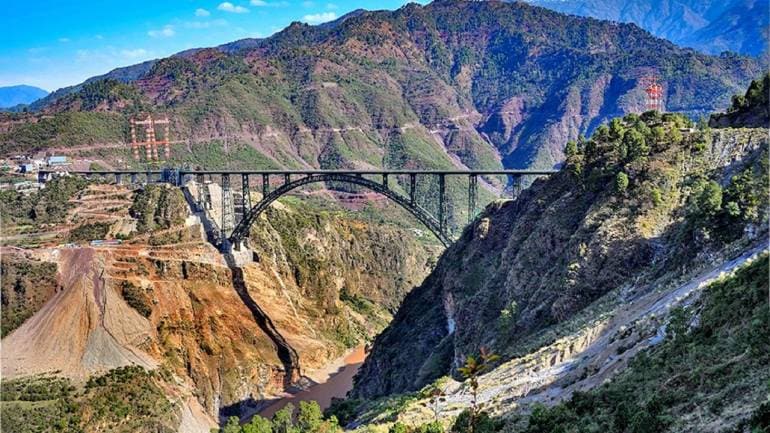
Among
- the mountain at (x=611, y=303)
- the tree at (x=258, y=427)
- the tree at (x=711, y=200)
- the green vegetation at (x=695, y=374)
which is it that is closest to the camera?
the green vegetation at (x=695, y=374)

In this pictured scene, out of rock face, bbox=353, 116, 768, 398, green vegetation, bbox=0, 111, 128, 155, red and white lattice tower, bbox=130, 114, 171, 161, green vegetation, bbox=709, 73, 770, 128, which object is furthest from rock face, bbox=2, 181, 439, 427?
red and white lattice tower, bbox=130, 114, 171, 161

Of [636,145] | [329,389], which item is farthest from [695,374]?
[329,389]

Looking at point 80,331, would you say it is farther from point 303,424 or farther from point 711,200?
point 711,200

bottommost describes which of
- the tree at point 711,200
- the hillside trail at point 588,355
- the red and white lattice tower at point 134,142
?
the hillside trail at point 588,355

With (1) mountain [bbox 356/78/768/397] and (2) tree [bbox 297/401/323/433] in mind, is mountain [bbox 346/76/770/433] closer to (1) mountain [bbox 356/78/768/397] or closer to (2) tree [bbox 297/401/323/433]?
(1) mountain [bbox 356/78/768/397]

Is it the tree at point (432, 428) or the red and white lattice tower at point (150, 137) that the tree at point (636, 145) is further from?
the red and white lattice tower at point (150, 137)

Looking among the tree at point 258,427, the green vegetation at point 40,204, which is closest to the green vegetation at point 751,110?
the tree at point 258,427

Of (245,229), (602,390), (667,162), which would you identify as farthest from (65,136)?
(602,390)
